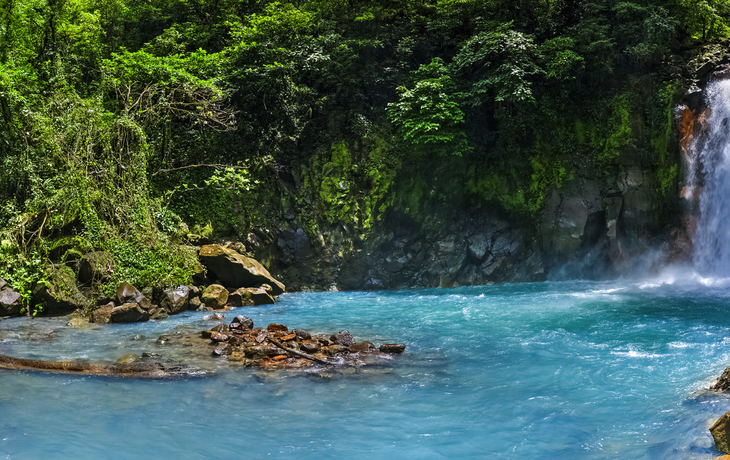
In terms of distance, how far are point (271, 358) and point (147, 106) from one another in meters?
11.8

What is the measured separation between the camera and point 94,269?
11.3m

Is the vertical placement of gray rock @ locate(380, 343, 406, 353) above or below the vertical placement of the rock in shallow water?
below

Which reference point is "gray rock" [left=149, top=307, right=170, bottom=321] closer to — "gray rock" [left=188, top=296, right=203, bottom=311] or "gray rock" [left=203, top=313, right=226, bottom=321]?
"gray rock" [left=188, top=296, right=203, bottom=311]

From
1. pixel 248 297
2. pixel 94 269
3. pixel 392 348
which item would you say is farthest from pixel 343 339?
pixel 94 269

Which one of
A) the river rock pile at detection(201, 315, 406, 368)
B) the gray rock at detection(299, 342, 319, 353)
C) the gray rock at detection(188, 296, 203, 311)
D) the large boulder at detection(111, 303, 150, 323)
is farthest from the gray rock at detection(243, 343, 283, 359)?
the gray rock at detection(188, 296, 203, 311)

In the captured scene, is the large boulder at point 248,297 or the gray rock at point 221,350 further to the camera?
the large boulder at point 248,297

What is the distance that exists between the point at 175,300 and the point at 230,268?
2359 mm

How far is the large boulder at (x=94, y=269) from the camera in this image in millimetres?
11312

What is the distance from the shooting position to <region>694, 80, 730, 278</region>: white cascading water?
49.4ft

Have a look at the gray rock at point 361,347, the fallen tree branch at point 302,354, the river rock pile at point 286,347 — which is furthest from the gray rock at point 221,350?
the gray rock at point 361,347

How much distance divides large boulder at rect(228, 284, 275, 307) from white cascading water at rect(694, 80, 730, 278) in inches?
587

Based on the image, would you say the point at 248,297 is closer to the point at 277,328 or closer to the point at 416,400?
the point at 277,328

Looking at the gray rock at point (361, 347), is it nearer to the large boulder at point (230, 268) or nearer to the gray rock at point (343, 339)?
the gray rock at point (343, 339)

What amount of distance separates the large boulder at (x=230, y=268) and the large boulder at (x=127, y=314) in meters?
3.36
